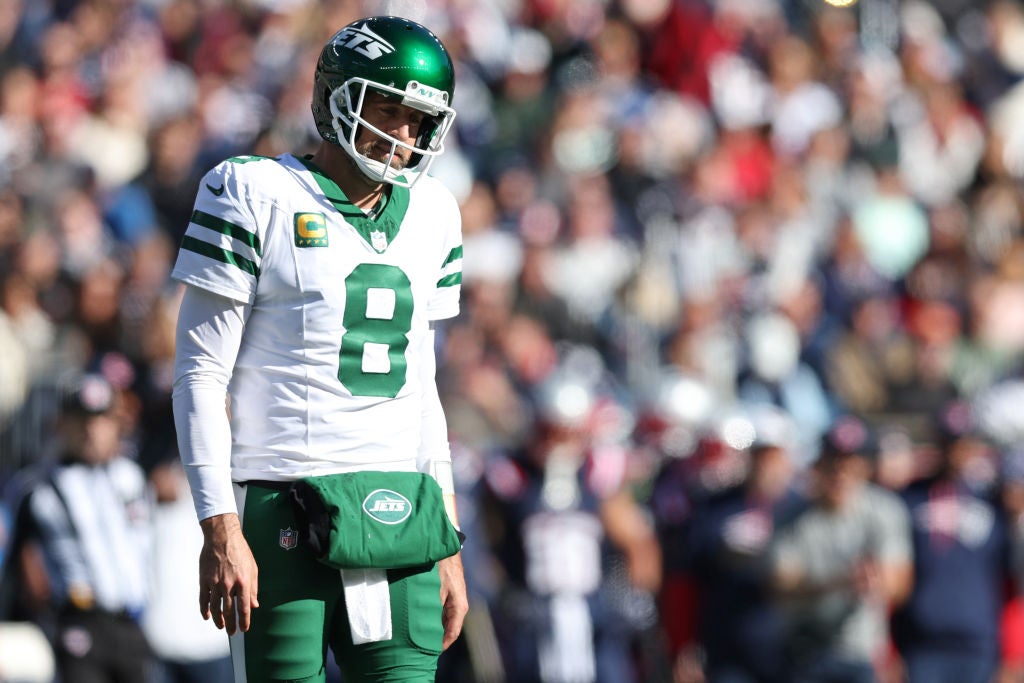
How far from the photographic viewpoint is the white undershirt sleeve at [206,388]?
3328 millimetres

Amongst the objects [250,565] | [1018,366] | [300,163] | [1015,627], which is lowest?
[1015,627]

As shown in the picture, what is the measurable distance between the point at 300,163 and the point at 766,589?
513 centimetres

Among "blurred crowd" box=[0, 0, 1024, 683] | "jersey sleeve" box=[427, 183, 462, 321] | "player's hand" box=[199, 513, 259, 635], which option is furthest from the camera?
"blurred crowd" box=[0, 0, 1024, 683]

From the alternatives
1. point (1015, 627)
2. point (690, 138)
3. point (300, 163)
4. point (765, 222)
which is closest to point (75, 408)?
point (300, 163)

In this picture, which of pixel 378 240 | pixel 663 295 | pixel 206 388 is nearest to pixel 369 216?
pixel 378 240

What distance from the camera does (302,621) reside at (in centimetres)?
338

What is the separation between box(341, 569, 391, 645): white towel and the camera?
3414 mm

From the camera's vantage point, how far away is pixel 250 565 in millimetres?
3279

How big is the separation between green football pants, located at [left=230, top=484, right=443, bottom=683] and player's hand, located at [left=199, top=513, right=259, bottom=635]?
9 cm

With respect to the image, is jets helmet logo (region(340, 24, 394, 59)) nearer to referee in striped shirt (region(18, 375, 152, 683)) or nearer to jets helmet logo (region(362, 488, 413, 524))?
jets helmet logo (region(362, 488, 413, 524))

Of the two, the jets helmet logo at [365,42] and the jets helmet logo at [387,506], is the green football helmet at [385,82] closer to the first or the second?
the jets helmet logo at [365,42]

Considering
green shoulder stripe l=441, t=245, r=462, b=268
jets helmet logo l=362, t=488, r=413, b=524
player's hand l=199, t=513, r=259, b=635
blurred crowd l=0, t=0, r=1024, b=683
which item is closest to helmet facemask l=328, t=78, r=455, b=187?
green shoulder stripe l=441, t=245, r=462, b=268

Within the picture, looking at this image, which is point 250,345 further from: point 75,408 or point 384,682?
point 75,408

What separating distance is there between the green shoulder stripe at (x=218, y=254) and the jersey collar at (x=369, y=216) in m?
0.23
